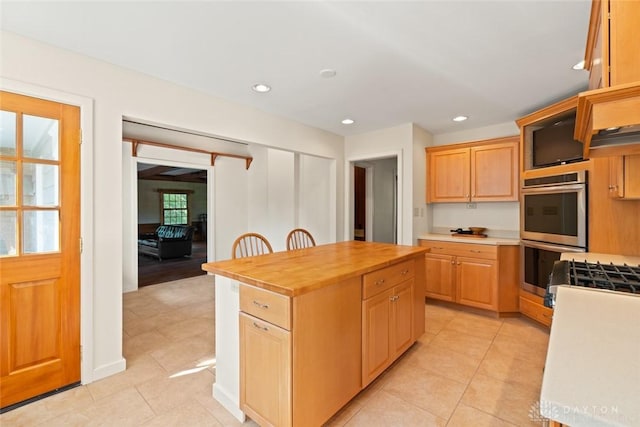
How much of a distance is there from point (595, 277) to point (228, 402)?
211 cm

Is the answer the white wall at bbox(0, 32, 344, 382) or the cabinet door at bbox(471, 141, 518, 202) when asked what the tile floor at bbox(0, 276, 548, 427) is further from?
the cabinet door at bbox(471, 141, 518, 202)

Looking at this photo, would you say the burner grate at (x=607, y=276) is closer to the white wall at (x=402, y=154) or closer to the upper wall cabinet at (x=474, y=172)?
the upper wall cabinet at (x=474, y=172)

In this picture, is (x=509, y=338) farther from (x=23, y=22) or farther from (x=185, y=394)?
(x=23, y=22)

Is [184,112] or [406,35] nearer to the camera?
[406,35]

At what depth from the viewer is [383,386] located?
2.01 meters

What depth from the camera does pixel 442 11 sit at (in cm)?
163

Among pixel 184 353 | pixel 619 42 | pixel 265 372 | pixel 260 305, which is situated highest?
pixel 619 42

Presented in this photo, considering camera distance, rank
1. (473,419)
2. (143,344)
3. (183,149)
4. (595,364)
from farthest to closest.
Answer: (183,149) < (143,344) < (473,419) < (595,364)

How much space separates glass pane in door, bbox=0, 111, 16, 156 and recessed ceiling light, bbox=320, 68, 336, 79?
2.13 metres

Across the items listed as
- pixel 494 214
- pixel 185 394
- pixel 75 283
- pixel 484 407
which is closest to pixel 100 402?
pixel 185 394

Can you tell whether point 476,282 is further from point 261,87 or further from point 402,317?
point 261,87

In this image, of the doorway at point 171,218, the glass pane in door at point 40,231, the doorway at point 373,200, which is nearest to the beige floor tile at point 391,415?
the glass pane in door at point 40,231

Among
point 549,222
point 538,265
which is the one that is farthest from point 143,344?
point 549,222

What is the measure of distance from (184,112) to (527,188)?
3.60 m
